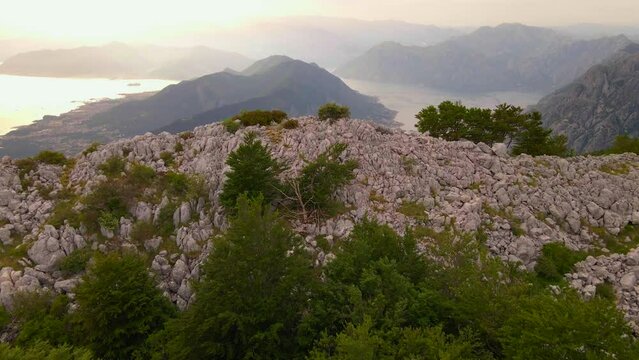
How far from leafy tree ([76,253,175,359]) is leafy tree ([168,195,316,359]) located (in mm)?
3844

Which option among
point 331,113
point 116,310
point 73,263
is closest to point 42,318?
point 73,263

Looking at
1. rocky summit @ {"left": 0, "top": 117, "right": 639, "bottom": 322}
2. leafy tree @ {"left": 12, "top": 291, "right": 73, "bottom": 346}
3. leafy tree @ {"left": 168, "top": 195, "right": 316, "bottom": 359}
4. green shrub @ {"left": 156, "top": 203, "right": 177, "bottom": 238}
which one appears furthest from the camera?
green shrub @ {"left": 156, "top": 203, "right": 177, "bottom": 238}

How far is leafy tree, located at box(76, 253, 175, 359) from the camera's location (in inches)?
889

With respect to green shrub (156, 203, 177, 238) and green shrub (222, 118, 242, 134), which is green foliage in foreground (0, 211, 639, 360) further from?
green shrub (222, 118, 242, 134)

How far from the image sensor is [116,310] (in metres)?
22.6

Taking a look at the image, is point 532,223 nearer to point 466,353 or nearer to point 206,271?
point 466,353

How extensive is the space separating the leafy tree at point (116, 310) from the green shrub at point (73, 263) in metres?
7.92

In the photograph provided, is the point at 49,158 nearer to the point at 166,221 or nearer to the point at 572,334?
the point at 166,221

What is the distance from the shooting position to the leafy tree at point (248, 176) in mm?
31188

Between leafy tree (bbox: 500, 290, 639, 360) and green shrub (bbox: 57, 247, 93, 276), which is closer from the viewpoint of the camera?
leafy tree (bbox: 500, 290, 639, 360)

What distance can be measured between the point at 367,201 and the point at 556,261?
53.5 ft

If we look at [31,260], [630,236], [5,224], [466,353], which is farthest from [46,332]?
[630,236]

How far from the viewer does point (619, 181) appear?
4122 cm

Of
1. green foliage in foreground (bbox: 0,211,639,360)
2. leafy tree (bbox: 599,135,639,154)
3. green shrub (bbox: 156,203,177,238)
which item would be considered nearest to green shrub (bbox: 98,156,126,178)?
green shrub (bbox: 156,203,177,238)
